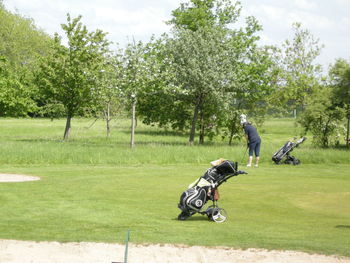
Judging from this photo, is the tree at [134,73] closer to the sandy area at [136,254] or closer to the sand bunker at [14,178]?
the sand bunker at [14,178]

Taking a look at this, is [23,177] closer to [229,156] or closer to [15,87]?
[229,156]

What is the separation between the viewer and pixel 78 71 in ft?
122

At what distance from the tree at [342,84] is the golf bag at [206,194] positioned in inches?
1042

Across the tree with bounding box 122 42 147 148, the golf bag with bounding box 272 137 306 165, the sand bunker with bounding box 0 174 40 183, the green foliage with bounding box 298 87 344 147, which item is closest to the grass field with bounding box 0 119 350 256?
the golf bag with bounding box 272 137 306 165

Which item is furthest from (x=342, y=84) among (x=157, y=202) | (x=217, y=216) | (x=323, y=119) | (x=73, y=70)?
(x=217, y=216)

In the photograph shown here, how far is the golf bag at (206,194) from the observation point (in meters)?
11.6

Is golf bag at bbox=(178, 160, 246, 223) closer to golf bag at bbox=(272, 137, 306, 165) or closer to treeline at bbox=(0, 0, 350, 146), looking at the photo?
A: golf bag at bbox=(272, 137, 306, 165)

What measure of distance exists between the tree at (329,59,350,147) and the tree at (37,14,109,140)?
15.3m

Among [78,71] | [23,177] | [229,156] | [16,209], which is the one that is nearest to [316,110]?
[229,156]

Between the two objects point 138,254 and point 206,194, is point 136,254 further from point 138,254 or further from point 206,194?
point 206,194

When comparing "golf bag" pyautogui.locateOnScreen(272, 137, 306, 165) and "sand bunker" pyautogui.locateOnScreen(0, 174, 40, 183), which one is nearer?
"sand bunker" pyautogui.locateOnScreen(0, 174, 40, 183)

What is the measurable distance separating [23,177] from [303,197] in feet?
31.8

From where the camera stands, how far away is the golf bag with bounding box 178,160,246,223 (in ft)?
38.2

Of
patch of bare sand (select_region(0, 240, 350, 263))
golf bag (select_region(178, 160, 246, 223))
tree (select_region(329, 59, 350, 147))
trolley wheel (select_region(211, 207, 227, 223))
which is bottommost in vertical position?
patch of bare sand (select_region(0, 240, 350, 263))
